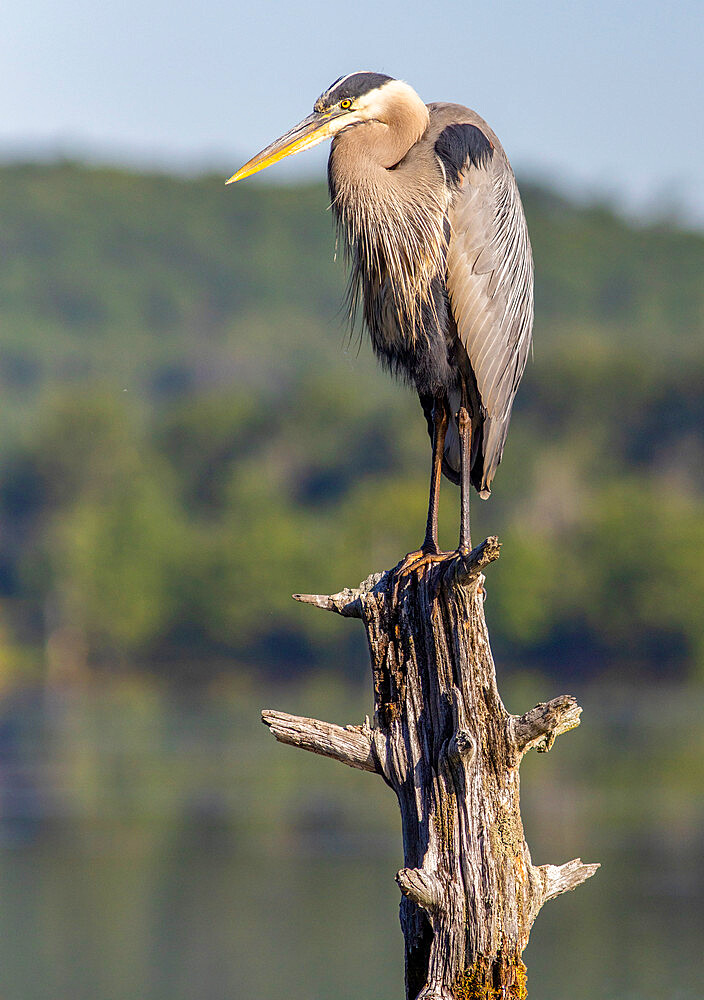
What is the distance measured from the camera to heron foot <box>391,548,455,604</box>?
4.32 meters

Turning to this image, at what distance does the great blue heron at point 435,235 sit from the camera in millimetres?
5012

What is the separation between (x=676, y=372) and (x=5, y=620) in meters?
30.9

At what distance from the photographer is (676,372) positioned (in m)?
63.1

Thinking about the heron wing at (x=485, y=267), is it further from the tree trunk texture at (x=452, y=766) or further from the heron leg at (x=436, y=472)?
the tree trunk texture at (x=452, y=766)

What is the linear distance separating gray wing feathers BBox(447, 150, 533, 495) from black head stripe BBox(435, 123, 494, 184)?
0.03 m

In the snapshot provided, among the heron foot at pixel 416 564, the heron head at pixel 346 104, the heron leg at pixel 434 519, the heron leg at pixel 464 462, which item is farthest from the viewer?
the heron head at pixel 346 104

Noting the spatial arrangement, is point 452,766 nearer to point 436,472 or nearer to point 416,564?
point 416,564

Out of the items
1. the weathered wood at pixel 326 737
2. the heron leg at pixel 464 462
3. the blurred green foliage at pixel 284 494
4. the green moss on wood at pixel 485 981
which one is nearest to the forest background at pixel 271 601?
the blurred green foliage at pixel 284 494

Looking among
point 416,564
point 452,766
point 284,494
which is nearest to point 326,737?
point 452,766

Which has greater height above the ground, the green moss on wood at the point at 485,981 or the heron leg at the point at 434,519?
the heron leg at the point at 434,519

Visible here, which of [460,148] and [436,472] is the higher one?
[460,148]

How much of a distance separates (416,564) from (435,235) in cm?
126

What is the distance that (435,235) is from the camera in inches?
199

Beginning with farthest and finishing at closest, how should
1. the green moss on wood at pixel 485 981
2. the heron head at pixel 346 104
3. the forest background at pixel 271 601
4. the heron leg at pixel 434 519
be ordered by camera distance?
1. the forest background at pixel 271 601
2. the heron head at pixel 346 104
3. the heron leg at pixel 434 519
4. the green moss on wood at pixel 485 981
